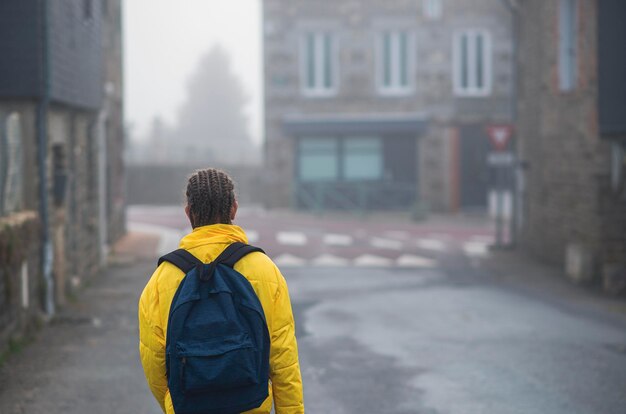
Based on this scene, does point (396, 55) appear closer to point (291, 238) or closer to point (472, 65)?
point (472, 65)

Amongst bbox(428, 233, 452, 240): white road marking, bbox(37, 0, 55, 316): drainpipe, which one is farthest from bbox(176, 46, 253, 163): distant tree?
bbox(37, 0, 55, 316): drainpipe

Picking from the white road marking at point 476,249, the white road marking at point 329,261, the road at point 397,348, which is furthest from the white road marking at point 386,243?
the road at point 397,348

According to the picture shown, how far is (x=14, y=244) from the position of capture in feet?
31.3

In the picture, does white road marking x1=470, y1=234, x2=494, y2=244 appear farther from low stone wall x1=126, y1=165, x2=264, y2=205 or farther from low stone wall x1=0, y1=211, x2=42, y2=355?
low stone wall x1=126, y1=165, x2=264, y2=205

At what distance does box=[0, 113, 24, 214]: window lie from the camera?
33.1 feet

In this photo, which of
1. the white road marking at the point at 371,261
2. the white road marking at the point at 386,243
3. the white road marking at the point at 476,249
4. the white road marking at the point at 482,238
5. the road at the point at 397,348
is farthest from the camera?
the white road marking at the point at 482,238

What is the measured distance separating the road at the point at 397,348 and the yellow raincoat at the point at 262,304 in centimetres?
352

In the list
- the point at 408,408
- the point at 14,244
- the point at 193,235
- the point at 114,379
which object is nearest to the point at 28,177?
the point at 14,244

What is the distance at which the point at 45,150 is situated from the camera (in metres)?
11.3

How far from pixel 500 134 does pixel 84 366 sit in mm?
12613

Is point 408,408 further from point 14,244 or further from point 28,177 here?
point 28,177

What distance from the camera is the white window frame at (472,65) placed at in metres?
31.3

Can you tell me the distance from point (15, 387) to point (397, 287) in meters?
7.57

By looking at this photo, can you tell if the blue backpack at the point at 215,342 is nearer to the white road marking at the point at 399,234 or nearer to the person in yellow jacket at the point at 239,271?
the person in yellow jacket at the point at 239,271
